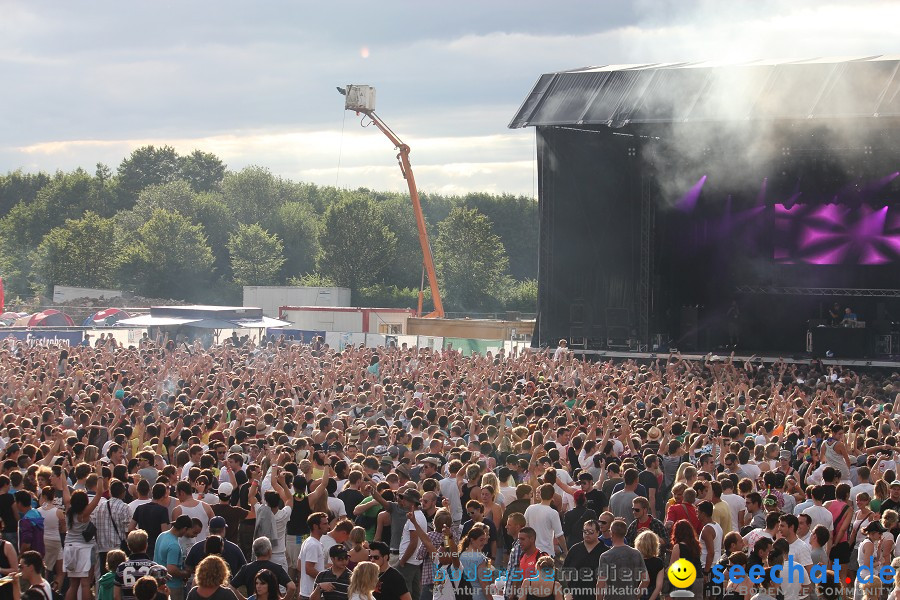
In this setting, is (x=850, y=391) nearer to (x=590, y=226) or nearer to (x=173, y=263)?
(x=590, y=226)

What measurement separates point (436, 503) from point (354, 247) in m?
60.8

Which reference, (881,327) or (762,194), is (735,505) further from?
(881,327)

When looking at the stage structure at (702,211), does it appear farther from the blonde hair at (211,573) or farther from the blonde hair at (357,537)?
the blonde hair at (211,573)

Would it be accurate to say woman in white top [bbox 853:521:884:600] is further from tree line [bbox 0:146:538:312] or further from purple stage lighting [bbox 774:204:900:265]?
tree line [bbox 0:146:538:312]

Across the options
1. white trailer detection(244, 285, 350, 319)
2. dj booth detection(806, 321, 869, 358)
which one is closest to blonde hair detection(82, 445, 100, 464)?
dj booth detection(806, 321, 869, 358)

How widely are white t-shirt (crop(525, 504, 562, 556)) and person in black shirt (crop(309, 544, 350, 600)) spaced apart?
1720 millimetres

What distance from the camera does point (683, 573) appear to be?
7043 millimetres

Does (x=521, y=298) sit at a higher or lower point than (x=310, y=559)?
higher

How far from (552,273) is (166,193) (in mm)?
63840

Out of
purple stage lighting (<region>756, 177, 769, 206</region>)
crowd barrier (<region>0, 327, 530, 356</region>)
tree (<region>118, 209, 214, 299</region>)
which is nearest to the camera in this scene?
purple stage lighting (<region>756, 177, 769, 206</region>)

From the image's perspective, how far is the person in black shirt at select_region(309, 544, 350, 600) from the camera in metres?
6.42

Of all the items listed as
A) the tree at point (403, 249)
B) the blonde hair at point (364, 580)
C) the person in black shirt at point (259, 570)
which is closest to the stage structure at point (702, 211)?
the person in black shirt at point (259, 570)

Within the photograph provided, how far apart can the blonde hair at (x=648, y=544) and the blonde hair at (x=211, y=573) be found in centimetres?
265

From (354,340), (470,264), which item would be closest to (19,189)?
(470,264)
